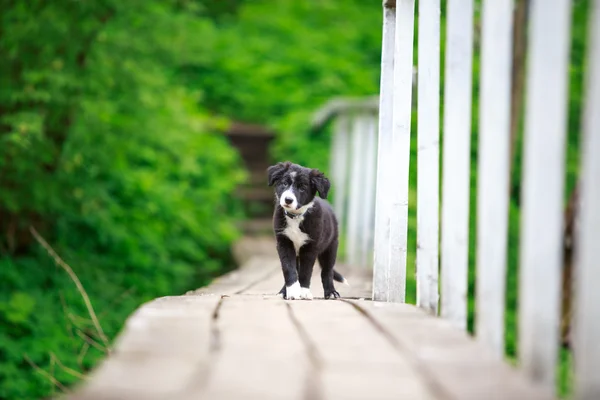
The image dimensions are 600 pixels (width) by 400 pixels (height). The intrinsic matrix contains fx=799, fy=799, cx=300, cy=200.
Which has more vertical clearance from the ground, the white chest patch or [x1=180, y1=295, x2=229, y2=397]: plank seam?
the white chest patch

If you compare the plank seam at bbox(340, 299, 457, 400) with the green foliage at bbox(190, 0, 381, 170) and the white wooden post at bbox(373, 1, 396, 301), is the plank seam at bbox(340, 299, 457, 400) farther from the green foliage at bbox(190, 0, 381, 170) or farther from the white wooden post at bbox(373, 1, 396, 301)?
the green foliage at bbox(190, 0, 381, 170)

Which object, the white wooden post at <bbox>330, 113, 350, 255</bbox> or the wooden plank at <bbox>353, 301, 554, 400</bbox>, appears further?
the white wooden post at <bbox>330, 113, 350, 255</bbox>

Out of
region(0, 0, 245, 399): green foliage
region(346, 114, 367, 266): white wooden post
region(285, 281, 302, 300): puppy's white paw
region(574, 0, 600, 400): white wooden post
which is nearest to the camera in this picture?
region(574, 0, 600, 400): white wooden post

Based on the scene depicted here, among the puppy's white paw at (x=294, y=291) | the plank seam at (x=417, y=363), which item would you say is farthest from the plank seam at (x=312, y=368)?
the puppy's white paw at (x=294, y=291)

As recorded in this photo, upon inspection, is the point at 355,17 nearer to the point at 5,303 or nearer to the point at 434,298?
the point at 5,303

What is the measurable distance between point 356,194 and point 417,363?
6.04 meters

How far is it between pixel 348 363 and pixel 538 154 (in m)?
0.78

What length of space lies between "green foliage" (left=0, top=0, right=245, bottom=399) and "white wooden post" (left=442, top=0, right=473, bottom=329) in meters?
3.86

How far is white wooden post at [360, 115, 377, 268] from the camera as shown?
300 inches

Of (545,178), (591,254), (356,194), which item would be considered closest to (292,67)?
(356,194)

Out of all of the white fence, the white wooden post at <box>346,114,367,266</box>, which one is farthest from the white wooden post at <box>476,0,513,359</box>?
the white wooden post at <box>346,114,367,266</box>

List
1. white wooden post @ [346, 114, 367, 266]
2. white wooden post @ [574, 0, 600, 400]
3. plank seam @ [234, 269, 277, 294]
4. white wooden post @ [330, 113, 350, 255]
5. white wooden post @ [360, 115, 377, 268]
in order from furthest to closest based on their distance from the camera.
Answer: white wooden post @ [330, 113, 350, 255]
white wooden post @ [346, 114, 367, 266]
white wooden post @ [360, 115, 377, 268]
plank seam @ [234, 269, 277, 294]
white wooden post @ [574, 0, 600, 400]

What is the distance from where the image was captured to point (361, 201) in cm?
814

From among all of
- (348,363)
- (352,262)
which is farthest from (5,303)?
(348,363)
